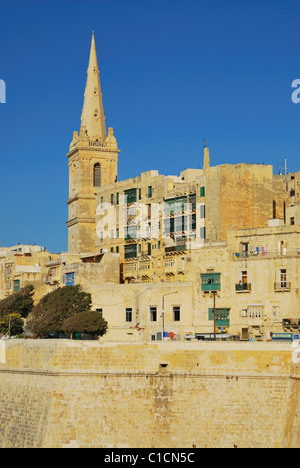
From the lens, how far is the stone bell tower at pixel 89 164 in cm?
6938

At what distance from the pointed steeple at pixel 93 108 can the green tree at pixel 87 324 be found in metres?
22.9

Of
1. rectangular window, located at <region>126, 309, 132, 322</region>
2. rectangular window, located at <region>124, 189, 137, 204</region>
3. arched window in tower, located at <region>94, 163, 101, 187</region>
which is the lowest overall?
rectangular window, located at <region>126, 309, 132, 322</region>

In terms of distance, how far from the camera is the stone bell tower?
69375 millimetres

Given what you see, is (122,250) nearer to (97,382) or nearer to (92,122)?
(92,122)

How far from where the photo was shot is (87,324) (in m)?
52.3

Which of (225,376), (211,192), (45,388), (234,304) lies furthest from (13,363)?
(211,192)

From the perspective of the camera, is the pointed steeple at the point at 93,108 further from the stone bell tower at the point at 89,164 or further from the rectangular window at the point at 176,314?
the rectangular window at the point at 176,314

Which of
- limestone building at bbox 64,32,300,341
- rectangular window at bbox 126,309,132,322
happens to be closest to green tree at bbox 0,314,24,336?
limestone building at bbox 64,32,300,341

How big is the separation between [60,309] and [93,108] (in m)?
22.8

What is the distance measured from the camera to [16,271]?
236ft

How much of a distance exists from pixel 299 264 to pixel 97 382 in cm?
1667

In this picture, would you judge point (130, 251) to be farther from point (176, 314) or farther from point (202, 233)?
point (176, 314)

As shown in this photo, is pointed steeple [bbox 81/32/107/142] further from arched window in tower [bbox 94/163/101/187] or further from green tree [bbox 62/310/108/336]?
green tree [bbox 62/310/108/336]

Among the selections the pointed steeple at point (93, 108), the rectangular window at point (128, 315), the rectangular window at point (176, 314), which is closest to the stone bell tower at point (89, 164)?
the pointed steeple at point (93, 108)
